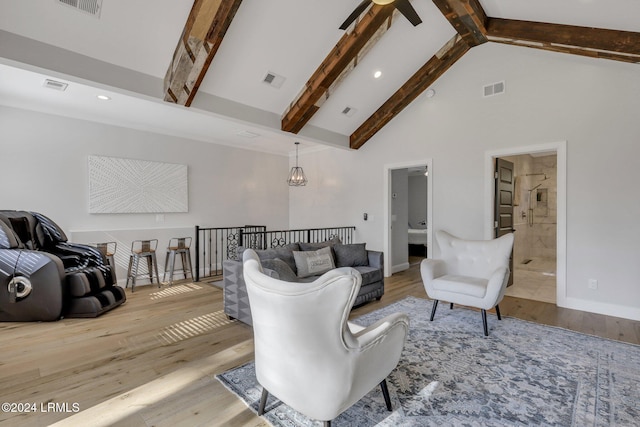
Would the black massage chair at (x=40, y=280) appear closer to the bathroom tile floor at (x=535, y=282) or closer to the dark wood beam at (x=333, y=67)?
the dark wood beam at (x=333, y=67)

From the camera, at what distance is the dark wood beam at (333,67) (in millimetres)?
3711

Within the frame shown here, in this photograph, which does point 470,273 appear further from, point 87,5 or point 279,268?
point 87,5

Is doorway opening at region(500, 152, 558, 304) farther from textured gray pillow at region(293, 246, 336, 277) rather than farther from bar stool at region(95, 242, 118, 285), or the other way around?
bar stool at region(95, 242, 118, 285)

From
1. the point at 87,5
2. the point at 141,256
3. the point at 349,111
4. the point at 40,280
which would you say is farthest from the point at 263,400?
the point at 349,111

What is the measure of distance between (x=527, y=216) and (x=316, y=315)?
8313 mm

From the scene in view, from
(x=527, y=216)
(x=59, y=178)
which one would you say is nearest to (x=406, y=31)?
(x=59, y=178)

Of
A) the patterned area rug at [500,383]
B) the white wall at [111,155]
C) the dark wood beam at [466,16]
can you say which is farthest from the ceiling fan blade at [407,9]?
the white wall at [111,155]

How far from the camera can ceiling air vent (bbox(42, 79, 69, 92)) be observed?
3570mm

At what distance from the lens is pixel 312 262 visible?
12.4 feet

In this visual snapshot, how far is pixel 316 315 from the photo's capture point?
4.58 ft

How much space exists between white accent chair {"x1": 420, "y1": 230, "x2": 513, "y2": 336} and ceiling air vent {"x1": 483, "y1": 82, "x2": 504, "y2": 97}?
2315mm

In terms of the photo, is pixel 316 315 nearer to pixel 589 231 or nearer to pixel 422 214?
pixel 589 231

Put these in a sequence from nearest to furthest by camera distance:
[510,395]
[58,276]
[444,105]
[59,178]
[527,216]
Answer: [510,395] < [58,276] < [59,178] < [444,105] < [527,216]

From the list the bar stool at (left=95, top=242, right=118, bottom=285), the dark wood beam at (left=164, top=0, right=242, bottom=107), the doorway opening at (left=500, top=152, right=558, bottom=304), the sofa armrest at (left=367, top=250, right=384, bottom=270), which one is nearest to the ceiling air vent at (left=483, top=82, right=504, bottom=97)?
the doorway opening at (left=500, top=152, right=558, bottom=304)
